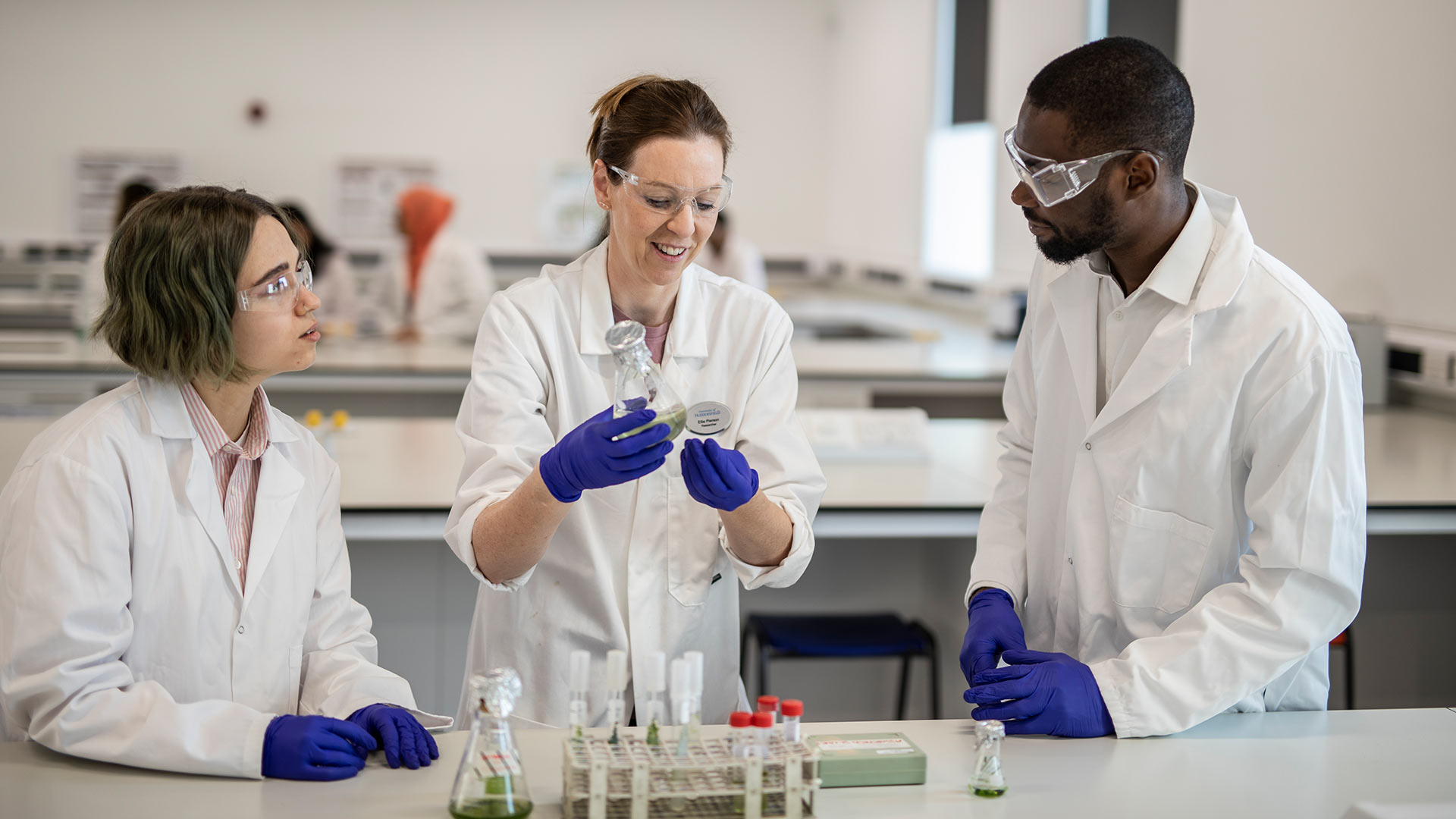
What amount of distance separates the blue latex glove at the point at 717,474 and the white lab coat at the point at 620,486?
17 centimetres

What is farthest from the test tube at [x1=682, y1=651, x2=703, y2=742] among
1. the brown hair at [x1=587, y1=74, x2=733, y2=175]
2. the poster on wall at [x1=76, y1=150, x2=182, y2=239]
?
the poster on wall at [x1=76, y1=150, x2=182, y2=239]

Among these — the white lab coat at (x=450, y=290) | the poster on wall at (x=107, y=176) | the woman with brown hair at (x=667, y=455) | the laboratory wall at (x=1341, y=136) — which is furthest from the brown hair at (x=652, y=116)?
the poster on wall at (x=107, y=176)

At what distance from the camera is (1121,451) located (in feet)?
5.73

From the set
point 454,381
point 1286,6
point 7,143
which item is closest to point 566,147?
point 7,143

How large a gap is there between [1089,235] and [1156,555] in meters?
0.46

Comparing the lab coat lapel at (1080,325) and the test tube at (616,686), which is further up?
the lab coat lapel at (1080,325)

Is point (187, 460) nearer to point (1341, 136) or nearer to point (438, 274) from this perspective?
point (1341, 136)

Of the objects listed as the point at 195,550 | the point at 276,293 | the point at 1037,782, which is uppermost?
the point at 276,293

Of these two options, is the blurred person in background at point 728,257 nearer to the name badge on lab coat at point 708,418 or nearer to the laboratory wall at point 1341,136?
the laboratory wall at point 1341,136

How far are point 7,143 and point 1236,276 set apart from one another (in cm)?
927

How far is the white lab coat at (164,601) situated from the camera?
1.39m

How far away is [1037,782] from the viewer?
4.76 feet

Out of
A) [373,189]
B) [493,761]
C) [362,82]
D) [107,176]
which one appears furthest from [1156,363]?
[107,176]

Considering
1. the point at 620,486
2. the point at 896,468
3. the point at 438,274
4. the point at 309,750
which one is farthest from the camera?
the point at 438,274
